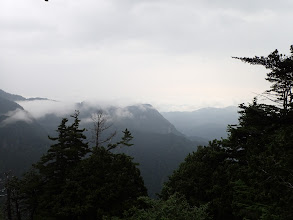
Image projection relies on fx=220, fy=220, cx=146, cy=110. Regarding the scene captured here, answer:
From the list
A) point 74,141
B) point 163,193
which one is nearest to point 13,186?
point 74,141

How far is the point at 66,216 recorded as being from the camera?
18328mm

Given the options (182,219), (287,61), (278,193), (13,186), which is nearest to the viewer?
(287,61)

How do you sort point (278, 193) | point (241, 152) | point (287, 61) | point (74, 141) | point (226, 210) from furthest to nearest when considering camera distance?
point (74, 141) < point (241, 152) < point (226, 210) < point (278, 193) < point (287, 61)

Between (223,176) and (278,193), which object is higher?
(278,193)

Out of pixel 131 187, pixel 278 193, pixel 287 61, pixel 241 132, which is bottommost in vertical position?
pixel 131 187

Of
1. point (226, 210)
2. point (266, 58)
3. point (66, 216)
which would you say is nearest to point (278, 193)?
point (266, 58)

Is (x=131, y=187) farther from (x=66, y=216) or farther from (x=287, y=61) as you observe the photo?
(x=287, y=61)

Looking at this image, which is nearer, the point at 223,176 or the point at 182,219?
the point at 182,219

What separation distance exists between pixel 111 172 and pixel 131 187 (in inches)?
88.6

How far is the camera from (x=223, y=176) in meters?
19.1

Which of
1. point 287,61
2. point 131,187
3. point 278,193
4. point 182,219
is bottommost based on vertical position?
point 131,187

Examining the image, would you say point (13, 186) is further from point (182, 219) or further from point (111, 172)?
point (182, 219)

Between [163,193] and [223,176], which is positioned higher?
[223,176]

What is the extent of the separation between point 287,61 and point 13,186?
115 ft
